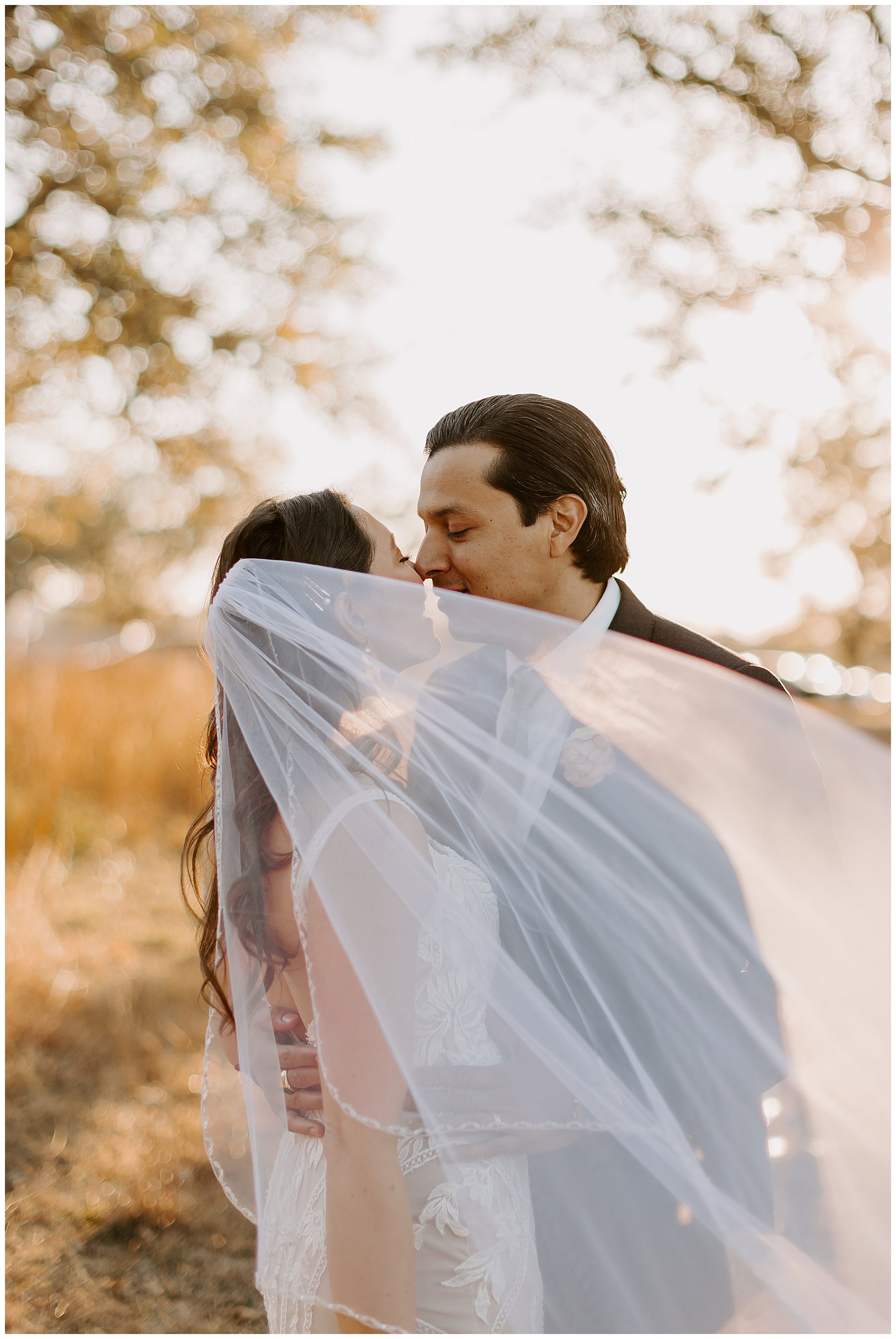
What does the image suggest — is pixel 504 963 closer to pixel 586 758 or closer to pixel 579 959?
pixel 579 959

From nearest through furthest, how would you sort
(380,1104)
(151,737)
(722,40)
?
(380,1104) < (722,40) < (151,737)


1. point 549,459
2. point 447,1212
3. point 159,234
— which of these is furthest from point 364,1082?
point 159,234

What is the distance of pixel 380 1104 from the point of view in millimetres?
1666

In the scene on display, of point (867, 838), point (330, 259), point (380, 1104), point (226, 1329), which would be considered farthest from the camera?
point (330, 259)

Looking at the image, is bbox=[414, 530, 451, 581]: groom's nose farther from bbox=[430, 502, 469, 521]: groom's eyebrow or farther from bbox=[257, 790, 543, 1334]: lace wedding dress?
bbox=[257, 790, 543, 1334]: lace wedding dress

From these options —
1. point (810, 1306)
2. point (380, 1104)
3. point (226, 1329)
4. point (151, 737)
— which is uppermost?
point (151, 737)

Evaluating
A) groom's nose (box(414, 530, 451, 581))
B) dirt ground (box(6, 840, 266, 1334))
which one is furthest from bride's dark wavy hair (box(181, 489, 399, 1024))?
dirt ground (box(6, 840, 266, 1334))

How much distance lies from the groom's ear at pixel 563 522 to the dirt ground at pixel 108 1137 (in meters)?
2.74

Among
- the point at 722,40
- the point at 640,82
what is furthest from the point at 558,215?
the point at 722,40

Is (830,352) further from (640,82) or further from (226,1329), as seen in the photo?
(226,1329)

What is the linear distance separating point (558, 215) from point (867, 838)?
671 centimetres

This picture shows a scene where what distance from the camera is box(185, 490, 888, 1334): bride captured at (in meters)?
1.71

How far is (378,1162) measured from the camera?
164 cm

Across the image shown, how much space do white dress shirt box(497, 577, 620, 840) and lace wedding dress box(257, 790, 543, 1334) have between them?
201 millimetres
